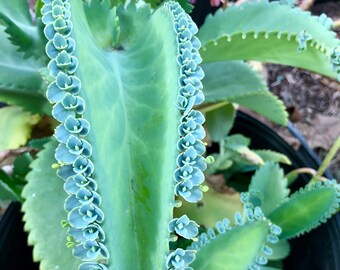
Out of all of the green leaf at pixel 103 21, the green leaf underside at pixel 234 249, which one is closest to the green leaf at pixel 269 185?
the green leaf underside at pixel 234 249

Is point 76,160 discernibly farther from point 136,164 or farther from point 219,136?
point 219,136

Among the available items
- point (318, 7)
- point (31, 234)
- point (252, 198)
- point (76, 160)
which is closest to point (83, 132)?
point (76, 160)

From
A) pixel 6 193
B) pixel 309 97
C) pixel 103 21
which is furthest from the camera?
pixel 309 97

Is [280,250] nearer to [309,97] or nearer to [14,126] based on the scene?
[14,126]

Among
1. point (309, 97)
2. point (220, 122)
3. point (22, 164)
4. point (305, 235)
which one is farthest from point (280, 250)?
point (309, 97)

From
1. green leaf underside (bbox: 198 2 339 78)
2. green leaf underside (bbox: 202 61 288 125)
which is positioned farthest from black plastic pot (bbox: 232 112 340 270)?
green leaf underside (bbox: 198 2 339 78)

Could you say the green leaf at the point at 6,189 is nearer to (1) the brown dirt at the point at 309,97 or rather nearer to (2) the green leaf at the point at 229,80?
(2) the green leaf at the point at 229,80

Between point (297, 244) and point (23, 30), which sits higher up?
point (23, 30)
